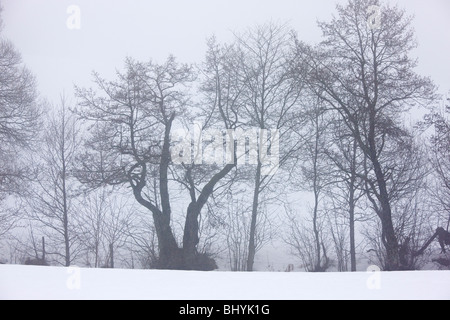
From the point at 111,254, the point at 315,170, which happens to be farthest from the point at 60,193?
the point at 315,170

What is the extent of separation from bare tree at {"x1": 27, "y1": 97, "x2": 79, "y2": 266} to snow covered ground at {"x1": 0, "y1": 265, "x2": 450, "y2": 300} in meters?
0.16

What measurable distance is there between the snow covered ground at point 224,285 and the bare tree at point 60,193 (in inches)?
6.5

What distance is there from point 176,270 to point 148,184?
555mm

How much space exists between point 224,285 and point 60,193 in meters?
1.16

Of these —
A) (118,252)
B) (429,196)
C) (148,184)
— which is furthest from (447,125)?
(118,252)

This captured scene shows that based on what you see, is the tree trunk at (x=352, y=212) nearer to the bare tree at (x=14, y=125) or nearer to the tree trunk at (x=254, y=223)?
the tree trunk at (x=254, y=223)

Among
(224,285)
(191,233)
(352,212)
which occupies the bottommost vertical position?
(224,285)

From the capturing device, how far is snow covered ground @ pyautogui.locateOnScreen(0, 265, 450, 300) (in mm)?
2967

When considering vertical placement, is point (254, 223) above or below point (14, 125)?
below

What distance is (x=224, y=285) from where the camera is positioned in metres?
3.00

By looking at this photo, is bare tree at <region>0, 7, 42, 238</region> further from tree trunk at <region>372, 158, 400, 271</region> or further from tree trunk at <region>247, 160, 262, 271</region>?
tree trunk at <region>372, 158, 400, 271</region>

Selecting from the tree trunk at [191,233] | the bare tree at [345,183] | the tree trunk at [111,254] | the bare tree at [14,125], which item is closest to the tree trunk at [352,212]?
the bare tree at [345,183]

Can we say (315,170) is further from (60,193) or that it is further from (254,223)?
(60,193)
